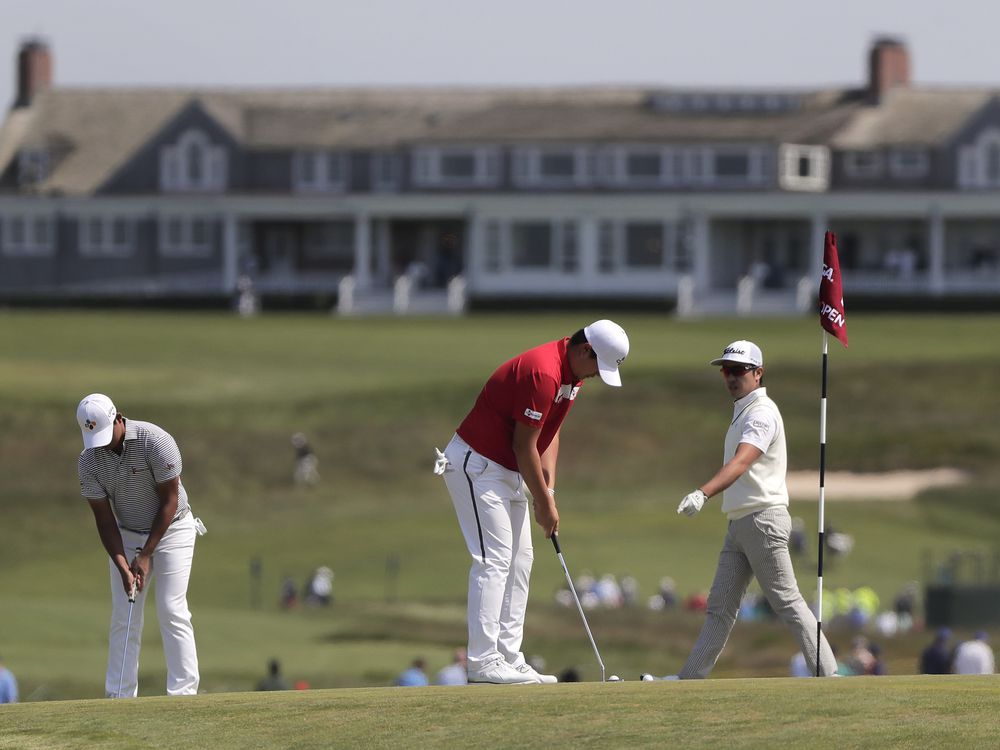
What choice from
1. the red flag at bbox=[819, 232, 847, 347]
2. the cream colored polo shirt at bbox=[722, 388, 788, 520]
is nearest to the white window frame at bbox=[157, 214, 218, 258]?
the red flag at bbox=[819, 232, 847, 347]

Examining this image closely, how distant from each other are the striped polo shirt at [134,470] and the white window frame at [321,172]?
210 feet

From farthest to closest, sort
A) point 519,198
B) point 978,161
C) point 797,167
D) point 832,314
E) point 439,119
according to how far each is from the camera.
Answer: point 439,119, point 978,161, point 797,167, point 519,198, point 832,314

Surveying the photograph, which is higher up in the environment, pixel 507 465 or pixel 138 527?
pixel 507 465

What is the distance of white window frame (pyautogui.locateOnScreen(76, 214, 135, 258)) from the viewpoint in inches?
3000

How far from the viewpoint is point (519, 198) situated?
7200cm

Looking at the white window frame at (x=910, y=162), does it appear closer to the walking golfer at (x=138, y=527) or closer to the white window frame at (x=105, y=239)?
the white window frame at (x=105, y=239)

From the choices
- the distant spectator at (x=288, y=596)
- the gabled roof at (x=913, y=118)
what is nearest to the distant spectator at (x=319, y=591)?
the distant spectator at (x=288, y=596)

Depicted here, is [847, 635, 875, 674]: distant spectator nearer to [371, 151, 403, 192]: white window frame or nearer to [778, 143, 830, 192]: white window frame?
[778, 143, 830, 192]: white window frame

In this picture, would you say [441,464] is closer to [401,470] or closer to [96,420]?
[96,420]

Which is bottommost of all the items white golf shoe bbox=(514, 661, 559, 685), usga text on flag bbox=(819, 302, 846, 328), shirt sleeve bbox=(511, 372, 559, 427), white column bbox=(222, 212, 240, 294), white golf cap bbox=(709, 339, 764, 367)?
white column bbox=(222, 212, 240, 294)

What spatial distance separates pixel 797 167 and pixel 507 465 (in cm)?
6177

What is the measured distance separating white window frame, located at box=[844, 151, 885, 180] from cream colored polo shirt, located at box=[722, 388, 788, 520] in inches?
2431

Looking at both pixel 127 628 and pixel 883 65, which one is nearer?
pixel 127 628

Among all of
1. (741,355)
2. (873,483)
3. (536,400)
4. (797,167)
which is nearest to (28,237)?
(797,167)
